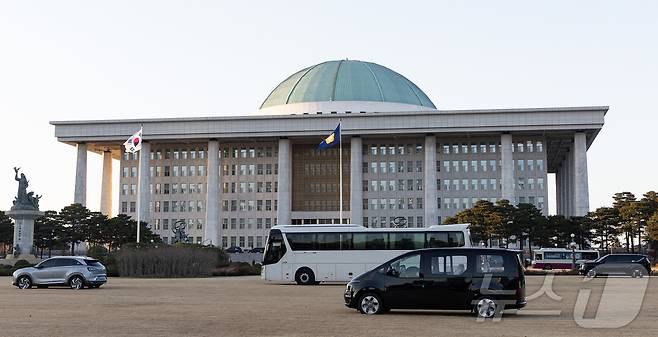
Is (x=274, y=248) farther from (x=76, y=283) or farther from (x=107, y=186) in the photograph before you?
(x=107, y=186)

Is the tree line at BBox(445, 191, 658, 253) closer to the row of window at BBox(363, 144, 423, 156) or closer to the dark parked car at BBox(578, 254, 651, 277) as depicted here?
the row of window at BBox(363, 144, 423, 156)

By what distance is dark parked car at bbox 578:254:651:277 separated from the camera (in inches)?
2170

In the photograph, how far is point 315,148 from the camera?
130000 millimetres

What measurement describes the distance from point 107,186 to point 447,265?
11796cm

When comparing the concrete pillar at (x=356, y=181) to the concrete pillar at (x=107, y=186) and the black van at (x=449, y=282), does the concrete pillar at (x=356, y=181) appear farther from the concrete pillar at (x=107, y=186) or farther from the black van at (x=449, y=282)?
the black van at (x=449, y=282)

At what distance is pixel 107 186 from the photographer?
13225 cm

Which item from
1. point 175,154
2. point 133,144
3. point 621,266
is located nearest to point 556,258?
point 621,266

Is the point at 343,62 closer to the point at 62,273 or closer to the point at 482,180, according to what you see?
the point at 482,180

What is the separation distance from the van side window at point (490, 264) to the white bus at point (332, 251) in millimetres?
23819

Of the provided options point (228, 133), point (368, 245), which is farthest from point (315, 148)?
point (368, 245)

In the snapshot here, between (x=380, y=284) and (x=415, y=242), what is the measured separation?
24.0 meters

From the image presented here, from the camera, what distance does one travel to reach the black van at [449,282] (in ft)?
68.7

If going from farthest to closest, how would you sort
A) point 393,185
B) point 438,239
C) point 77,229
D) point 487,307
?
point 393,185 < point 77,229 < point 438,239 < point 487,307

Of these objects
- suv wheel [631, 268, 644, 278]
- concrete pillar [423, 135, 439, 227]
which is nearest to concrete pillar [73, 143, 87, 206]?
concrete pillar [423, 135, 439, 227]
